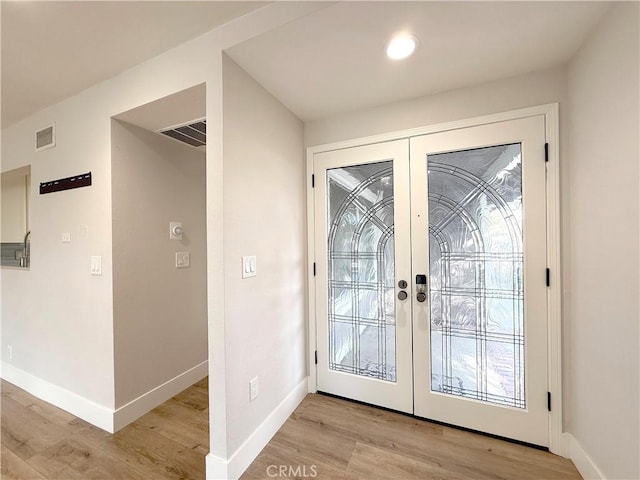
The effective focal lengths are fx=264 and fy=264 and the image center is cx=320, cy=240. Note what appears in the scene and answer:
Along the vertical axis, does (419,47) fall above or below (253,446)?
above

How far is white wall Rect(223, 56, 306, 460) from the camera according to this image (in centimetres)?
151

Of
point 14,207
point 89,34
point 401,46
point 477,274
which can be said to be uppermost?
point 89,34

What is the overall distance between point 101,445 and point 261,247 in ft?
5.56

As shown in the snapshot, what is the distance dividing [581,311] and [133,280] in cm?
296

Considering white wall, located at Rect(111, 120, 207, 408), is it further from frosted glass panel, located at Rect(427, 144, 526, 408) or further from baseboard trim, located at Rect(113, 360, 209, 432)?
frosted glass panel, located at Rect(427, 144, 526, 408)

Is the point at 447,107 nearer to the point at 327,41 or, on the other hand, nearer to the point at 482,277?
the point at 327,41

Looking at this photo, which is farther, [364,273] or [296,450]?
[364,273]

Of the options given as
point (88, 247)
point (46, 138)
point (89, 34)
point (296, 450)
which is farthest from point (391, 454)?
point (46, 138)

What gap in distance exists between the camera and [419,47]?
1.47 metres

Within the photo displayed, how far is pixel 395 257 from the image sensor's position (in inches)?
79.0

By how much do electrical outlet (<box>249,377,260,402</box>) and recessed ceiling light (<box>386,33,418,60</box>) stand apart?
2.12m

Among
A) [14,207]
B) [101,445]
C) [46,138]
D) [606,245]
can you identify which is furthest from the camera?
[14,207]

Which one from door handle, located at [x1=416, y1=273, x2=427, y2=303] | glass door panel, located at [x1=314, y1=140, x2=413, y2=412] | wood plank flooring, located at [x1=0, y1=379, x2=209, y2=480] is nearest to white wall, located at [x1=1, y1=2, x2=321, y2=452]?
wood plank flooring, located at [x1=0, y1=379, x2=209, y2=480]

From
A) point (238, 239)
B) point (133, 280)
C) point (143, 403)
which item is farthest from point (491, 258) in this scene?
point (143, 403)
